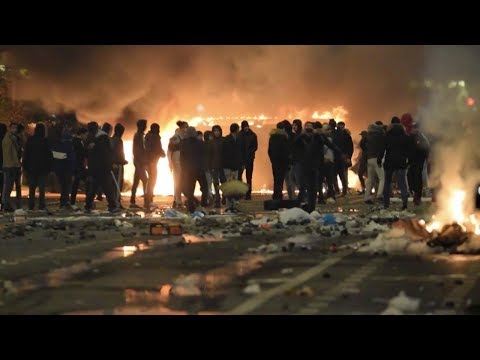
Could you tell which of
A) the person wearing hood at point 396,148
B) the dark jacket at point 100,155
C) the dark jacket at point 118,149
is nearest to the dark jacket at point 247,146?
the dark jacket at point 118,149

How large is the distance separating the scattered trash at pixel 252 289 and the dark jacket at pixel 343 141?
19708 millimetres

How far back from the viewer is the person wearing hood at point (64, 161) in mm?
25281

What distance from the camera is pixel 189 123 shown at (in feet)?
160

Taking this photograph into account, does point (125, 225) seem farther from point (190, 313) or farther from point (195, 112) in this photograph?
point (195, 112)

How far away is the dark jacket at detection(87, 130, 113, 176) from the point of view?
74.6 ft

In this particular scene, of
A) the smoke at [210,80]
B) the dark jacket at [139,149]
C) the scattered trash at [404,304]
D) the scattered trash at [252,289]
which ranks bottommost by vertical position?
the scattered trash at [404,304]

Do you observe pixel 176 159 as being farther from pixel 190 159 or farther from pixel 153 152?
pixel 190 159

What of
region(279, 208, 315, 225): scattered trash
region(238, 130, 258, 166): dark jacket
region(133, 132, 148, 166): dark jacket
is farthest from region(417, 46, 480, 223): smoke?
region(133, 132, 148, 166): dark jacket

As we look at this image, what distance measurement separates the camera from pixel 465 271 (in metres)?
12.0

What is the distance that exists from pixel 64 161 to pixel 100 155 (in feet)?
9.09

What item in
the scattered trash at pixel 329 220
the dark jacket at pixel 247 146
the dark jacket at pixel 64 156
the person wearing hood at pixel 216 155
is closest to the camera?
the scattered trash at pixel 329 220

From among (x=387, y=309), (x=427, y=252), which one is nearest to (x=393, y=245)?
(x=427, y=252)

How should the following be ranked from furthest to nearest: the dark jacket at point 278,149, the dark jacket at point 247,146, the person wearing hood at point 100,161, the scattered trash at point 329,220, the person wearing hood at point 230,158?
the dark jacket at point 247,146 < the person wearing hood at point 230,158 < the dark jacket at point 278,149 < the person wearing hood at point 100,161 < the scattered trash at point 329,220

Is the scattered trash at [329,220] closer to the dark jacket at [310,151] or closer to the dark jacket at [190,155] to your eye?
the dark jacket at [310,151]
